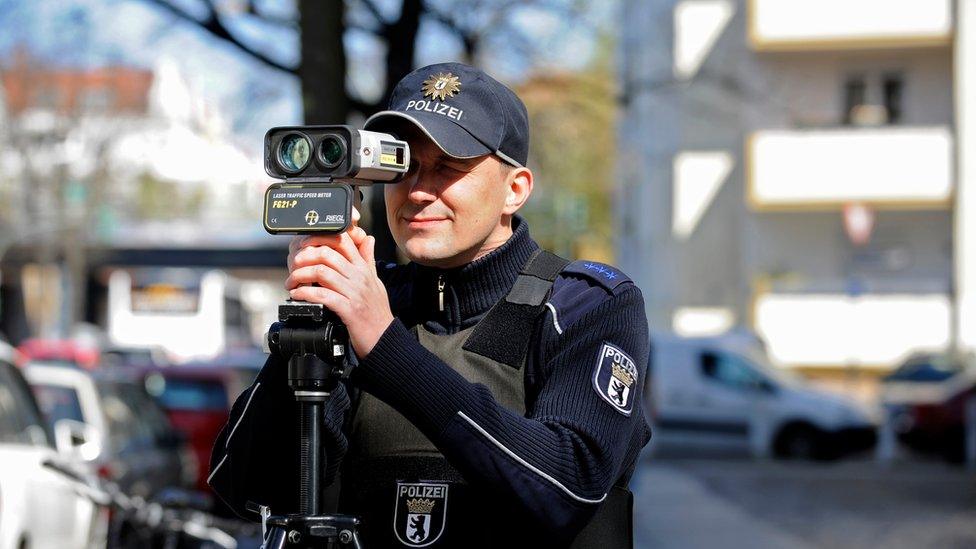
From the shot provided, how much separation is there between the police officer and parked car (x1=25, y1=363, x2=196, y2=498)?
719 cm

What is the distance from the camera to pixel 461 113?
2531mm

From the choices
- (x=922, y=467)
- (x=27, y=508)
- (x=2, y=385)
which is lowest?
(x=922, y=467)

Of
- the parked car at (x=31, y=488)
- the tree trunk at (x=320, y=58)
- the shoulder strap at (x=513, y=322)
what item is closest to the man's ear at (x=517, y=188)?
the shoulder strap at (x=513, y=322)

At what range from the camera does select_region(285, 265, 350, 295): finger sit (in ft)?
7.28

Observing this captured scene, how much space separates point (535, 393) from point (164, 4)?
336 inches

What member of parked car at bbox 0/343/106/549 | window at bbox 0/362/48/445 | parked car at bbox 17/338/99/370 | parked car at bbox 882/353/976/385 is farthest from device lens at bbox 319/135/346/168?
parked car at bbox 17/338/99/370

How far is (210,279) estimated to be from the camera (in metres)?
42.7

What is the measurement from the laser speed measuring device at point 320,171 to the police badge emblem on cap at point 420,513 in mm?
510

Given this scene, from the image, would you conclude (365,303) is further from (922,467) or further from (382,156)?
(922,467)

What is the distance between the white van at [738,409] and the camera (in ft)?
67.5

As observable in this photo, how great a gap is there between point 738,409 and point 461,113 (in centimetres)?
1855

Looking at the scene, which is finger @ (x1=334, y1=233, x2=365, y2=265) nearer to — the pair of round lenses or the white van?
the pair of round lenses

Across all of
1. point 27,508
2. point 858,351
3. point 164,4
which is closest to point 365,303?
point 27,508

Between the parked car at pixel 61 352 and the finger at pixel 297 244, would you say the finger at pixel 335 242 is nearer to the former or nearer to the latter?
the finger at pixel 297 244
